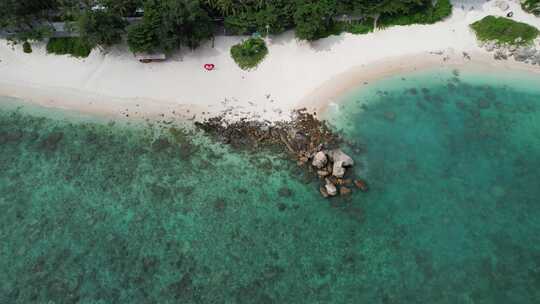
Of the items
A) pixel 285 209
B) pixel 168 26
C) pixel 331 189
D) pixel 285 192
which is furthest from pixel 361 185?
pixel 168 26

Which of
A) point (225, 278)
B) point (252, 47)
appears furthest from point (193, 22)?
point (225, 278)

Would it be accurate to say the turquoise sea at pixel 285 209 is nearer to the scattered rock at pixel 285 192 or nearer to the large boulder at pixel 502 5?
the scattered rock at pixel 285 192

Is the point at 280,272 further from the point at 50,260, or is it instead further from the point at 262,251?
the point at 50,260

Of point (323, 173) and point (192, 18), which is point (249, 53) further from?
point (323, 173)

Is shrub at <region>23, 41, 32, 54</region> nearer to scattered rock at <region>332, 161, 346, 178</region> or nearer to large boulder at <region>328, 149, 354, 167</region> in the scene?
large boulder at <region>328, 149, 354, 167</region>

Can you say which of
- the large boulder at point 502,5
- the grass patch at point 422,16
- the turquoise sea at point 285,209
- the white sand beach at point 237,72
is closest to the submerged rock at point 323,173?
the turquoise sea at point 285,209

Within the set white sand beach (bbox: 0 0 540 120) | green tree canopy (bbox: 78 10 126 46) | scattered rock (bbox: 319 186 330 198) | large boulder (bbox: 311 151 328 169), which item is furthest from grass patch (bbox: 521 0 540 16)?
green tree canopy (bbox: 78 10 126 46)
